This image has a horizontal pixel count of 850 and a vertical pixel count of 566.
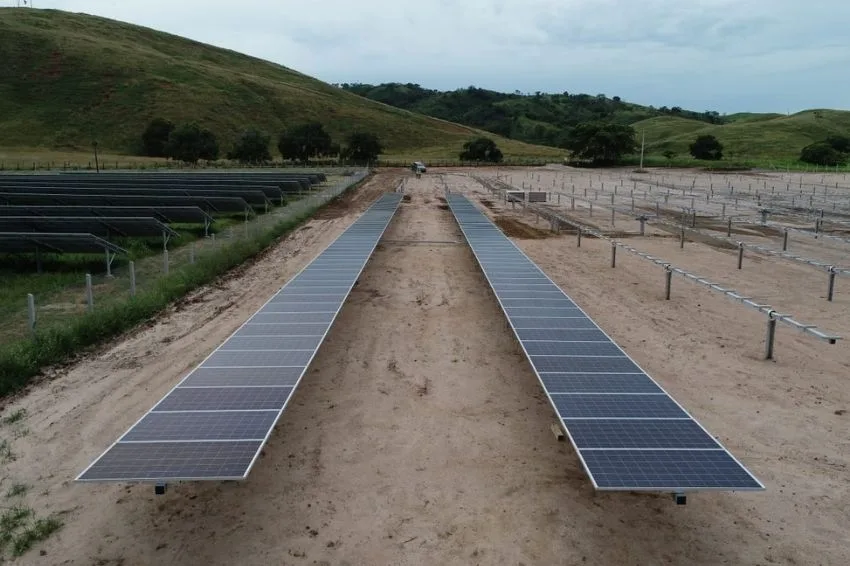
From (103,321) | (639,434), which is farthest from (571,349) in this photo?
(103,321)

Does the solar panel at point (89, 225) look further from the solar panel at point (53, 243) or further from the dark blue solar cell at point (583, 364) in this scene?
the dark blue solar cell at point (583, 364)

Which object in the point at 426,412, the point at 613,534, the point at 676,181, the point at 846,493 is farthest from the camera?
the point at 676,181

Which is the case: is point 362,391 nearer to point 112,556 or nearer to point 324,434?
point 324,434

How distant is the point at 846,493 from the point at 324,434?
6860 mm

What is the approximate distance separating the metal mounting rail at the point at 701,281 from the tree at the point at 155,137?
206 feet

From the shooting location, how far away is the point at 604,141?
102 metres

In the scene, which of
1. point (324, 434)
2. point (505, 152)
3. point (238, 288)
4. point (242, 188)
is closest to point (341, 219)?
point (242, 188)

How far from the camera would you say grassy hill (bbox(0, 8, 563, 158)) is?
10862cm

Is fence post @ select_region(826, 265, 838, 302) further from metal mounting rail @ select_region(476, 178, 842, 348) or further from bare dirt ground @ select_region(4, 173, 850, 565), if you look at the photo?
bare dirt ground @ select_region(4, 173, 850, 565)

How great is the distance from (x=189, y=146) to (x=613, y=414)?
9101 cm

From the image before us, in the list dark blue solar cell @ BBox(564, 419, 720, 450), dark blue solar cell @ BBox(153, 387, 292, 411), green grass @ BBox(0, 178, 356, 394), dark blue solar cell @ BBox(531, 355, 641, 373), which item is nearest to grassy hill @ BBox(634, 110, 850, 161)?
green grass @ BBox(0, 178, 356, 394)

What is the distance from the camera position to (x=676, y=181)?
243 feet

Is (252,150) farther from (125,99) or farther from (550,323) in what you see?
(550,323)

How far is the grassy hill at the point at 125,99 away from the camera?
10862cm
